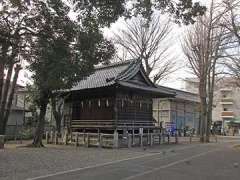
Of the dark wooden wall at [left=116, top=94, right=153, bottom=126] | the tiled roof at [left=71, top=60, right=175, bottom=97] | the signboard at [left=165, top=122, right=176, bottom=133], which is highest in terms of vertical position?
the tiled roof at [left=71, top=60, right=175, bottom=97]

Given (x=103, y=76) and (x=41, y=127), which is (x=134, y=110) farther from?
(x=41, y=127)

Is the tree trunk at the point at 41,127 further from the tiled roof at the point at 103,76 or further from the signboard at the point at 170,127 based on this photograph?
the signboard at the point at 170,127

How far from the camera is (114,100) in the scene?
27922 mm

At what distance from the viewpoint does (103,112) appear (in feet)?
94.8

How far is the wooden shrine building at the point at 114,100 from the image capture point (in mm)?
27656

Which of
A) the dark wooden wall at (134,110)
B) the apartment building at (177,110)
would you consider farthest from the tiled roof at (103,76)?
the apartment building at (177,110)

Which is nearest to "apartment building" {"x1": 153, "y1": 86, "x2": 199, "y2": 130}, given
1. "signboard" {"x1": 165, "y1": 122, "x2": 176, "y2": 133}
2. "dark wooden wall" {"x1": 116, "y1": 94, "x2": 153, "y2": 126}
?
"signboard" {"x1": 165, "y1": 122, "x2": 176, "y2": 133}

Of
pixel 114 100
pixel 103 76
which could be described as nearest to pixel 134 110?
pixel 114 100

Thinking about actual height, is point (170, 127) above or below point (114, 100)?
below

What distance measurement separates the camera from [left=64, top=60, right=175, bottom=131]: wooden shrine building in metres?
27.7

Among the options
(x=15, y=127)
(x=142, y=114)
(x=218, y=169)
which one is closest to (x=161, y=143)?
(x=142, y=114)

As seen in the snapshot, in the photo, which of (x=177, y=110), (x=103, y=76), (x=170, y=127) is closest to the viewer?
(x=103, y=76)

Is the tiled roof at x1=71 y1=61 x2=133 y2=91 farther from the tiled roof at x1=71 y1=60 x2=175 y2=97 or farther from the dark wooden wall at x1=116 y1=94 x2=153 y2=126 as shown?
the dark wooden wall at x1=116 y1=94 x2=153 y2=126

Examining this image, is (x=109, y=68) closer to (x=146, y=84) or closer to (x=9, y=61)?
(x=146, y=84)
